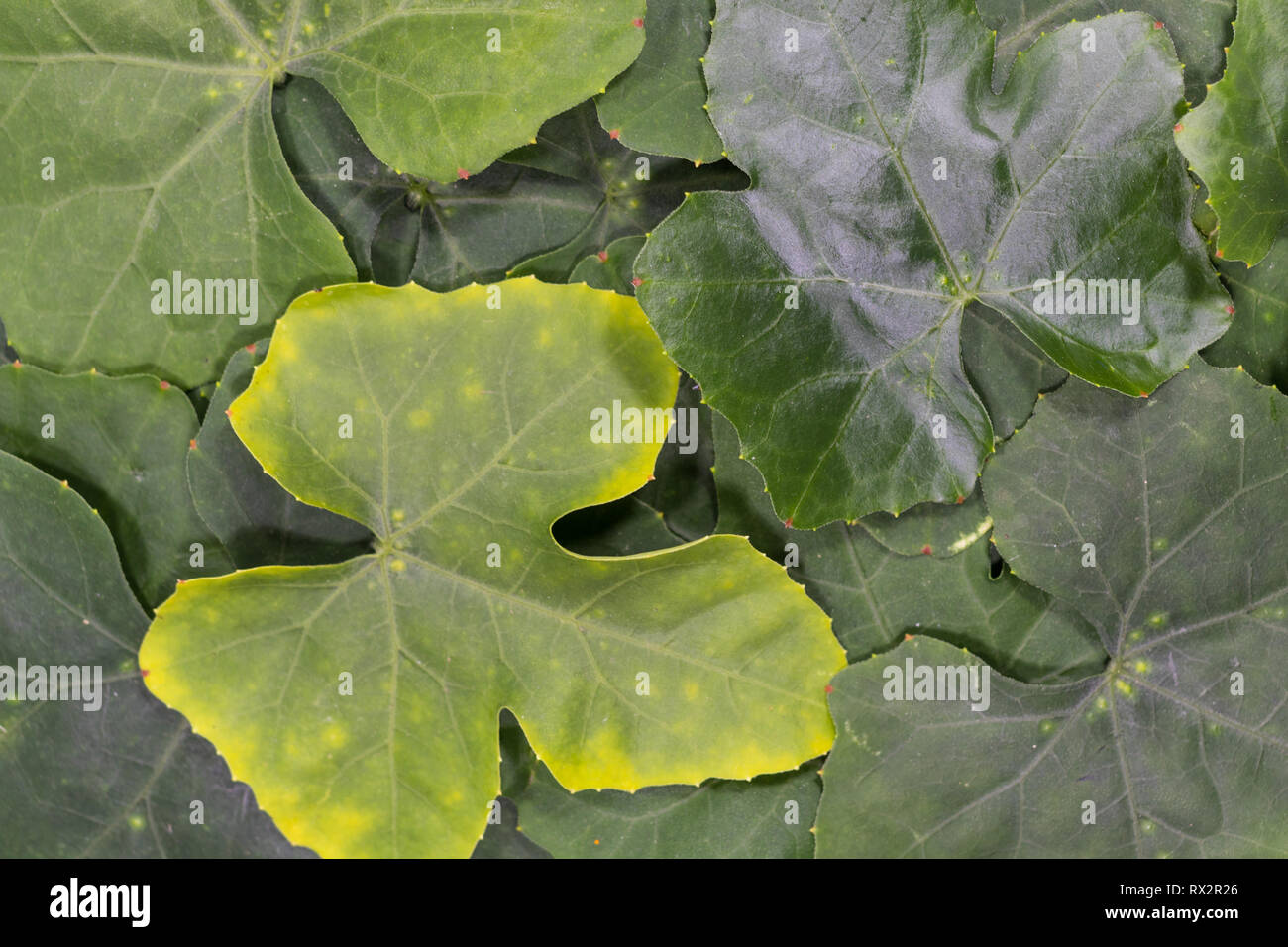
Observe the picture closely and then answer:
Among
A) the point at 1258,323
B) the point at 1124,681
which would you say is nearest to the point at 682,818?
the point at 1124,681

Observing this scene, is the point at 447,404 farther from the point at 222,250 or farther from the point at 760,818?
the point at 760,818

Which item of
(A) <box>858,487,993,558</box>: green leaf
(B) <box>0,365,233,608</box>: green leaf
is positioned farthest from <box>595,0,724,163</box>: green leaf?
(B) <box>0,365,233,608</box>: green leaf

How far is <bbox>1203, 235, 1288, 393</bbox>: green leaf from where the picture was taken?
1.53 meters

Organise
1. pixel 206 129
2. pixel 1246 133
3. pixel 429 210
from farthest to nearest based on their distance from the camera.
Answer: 1. pixel 429 210
2. pixel 206 129
3. pixel 1246 133

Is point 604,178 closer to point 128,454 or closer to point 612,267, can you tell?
point 612,267

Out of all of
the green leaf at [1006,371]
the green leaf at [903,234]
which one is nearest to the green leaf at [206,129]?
the green leaf at [903,234]

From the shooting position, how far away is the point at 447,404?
4.84ft

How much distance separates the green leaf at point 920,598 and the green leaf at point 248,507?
612 millimetres

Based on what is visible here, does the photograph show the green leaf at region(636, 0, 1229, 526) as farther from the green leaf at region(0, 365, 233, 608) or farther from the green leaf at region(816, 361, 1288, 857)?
the green leaf at region(0, 365, 233, 608)

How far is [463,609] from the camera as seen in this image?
1.51m

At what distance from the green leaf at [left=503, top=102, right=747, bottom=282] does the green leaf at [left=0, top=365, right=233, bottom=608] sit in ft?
1.95

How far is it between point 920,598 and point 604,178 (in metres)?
0.81

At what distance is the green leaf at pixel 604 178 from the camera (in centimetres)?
162

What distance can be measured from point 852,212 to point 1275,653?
89 centimetres
